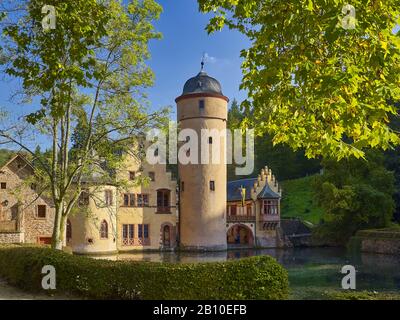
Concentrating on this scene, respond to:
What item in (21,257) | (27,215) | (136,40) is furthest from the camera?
(27,215)

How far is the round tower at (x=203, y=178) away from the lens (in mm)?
37781

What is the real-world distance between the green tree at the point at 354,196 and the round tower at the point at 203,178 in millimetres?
9583

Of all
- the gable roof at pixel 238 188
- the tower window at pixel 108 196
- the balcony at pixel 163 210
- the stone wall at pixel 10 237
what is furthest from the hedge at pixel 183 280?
the gable roof at pixel 238 188

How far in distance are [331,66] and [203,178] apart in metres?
30.3

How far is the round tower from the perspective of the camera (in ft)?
124

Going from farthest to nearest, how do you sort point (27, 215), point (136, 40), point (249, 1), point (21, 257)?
point (27, 215), point (136, 40), point (21, 257), point (249, 1)

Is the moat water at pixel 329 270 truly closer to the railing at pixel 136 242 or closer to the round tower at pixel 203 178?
the railing at pixel 136 242

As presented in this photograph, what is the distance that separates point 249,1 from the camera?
7668 mm

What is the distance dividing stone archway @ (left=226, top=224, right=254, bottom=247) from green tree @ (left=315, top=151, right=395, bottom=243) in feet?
21.6

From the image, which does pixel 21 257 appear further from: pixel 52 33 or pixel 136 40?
pixel 136 40

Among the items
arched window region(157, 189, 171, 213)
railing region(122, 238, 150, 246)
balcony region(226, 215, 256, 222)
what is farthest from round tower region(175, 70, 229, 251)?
balcony region(226, 215, 256, 222)
